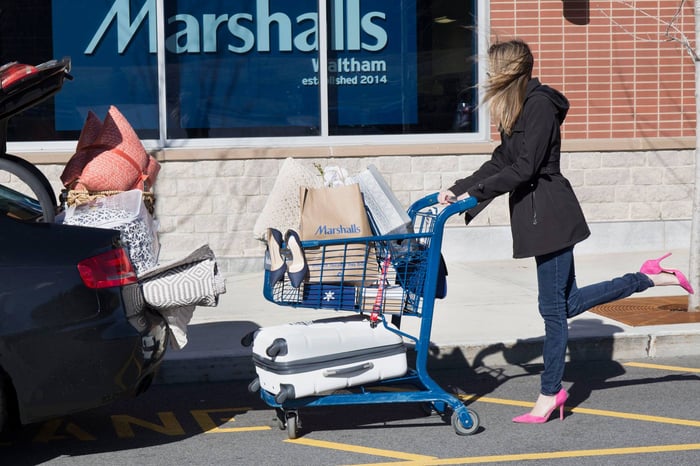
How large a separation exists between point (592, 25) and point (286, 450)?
7180 millimetres

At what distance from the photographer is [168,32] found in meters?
10.9

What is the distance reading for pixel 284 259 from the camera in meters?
5.37

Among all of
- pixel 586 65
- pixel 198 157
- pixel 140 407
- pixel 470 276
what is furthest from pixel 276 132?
pixel 140 407

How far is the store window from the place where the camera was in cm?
1077

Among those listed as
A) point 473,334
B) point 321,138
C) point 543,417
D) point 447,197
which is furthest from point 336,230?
point 321,138

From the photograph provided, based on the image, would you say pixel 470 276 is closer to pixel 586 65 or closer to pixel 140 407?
pixel 586 65

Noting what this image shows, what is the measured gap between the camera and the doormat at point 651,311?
7.85 metres

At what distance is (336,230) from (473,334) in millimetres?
2406

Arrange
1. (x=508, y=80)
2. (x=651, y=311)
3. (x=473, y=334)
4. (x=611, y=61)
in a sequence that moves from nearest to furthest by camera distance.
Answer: (x=508, y=80)
(x=473, y=334)
(x=651, y=311)
(x=611, y=61)

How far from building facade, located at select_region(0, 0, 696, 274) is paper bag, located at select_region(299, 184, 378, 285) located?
5256mm

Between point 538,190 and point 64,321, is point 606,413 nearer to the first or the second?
point 538,190

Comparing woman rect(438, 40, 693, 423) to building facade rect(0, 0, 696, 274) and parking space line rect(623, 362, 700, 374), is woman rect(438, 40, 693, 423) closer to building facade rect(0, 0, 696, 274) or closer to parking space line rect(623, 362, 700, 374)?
parking space line rect(623, 362, 700, 374)

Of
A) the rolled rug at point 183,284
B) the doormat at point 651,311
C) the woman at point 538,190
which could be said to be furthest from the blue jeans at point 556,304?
the doormat at point 651,311

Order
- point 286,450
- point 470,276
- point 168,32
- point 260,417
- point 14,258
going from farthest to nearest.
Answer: point 168,32 → point 470,276 → point 260,417 → point 286,450 → point 14,258
